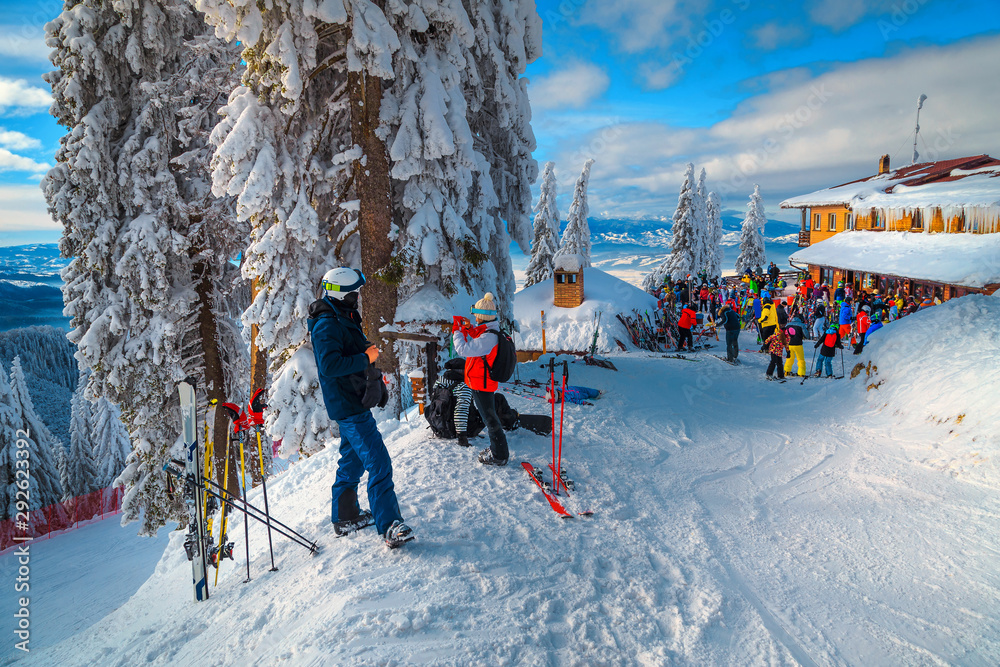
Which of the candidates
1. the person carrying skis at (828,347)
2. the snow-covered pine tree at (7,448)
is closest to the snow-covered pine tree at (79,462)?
the snow-covered pine tree at (7,448)

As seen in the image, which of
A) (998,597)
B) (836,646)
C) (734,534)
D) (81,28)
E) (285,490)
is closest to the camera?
(836,646)

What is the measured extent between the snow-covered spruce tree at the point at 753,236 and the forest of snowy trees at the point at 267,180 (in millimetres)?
44269

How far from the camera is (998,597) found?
3.83 m

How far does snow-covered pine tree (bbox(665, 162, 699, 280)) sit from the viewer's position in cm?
4309

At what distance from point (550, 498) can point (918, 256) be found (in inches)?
913

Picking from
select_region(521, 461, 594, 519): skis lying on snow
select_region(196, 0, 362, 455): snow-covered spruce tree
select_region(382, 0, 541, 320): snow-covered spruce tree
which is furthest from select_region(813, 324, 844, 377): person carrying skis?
select_region(196, 0, 362, 455): snow-covered spruce tree

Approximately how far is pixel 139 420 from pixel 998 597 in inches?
608

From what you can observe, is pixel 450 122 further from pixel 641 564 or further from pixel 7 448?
pixel 7 448

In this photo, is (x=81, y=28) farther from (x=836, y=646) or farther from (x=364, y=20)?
(x=836, y=646)

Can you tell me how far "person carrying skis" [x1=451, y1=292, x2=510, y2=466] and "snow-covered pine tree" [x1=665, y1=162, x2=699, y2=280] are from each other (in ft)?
133

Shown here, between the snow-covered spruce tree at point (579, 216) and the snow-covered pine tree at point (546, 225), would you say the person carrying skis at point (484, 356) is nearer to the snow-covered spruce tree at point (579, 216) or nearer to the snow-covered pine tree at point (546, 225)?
the snow-covered pine tree at point (546, 225)

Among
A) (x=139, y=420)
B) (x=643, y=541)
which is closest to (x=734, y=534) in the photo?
(x=643, y=541)

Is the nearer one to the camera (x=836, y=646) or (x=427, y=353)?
(x=836, y=646)

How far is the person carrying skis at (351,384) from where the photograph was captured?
Result: 407cm
